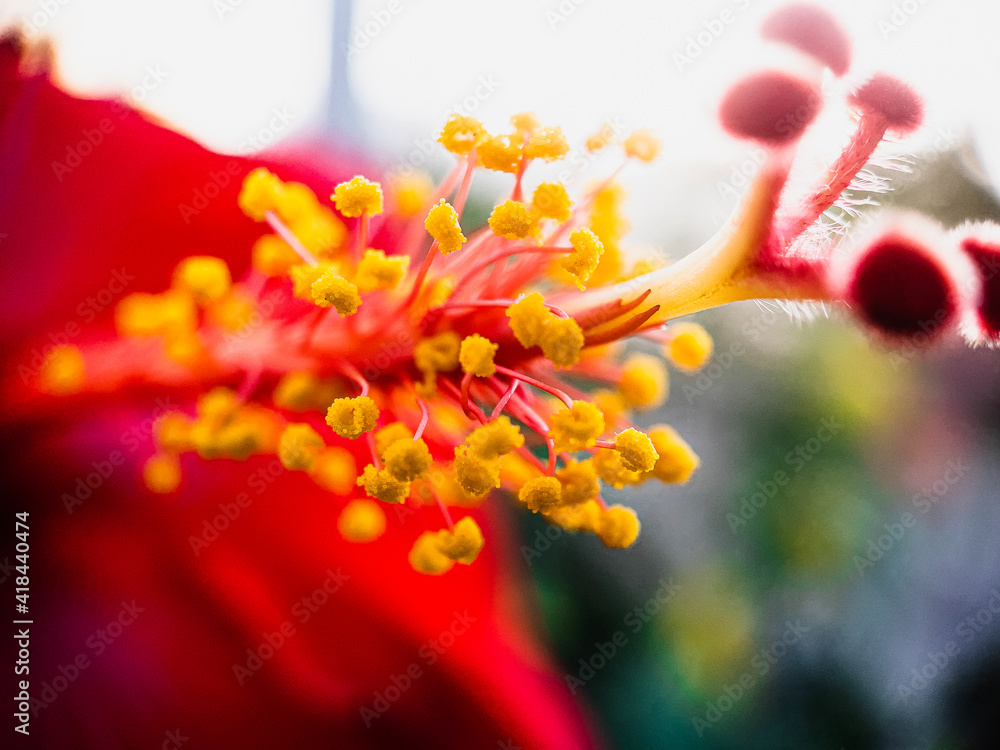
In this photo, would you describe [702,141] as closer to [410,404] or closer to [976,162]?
[976,162]

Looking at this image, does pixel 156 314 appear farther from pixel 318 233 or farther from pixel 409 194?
pixel 409 194

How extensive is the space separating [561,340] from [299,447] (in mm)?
274

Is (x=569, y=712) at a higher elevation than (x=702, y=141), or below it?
below

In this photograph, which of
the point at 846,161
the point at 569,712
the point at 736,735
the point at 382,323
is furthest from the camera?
the point at 736,735

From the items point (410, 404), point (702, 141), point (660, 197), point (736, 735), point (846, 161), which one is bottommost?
point (736, 735)

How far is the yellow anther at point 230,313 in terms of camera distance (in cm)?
87

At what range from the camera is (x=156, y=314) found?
0.88 metres

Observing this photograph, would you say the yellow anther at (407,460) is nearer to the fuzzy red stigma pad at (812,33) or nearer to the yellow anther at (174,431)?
the yellow anther at (174,431)

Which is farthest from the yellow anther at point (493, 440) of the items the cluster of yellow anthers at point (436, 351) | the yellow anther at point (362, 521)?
the yellow anther at point (362, 521)

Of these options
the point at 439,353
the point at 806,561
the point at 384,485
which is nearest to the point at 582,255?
the point at 439,353

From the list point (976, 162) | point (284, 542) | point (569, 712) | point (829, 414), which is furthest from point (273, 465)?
point (976, 162)

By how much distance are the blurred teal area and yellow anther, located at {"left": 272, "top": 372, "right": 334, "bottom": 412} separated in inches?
15.4

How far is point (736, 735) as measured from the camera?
3.84 feet

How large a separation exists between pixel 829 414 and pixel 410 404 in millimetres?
665
